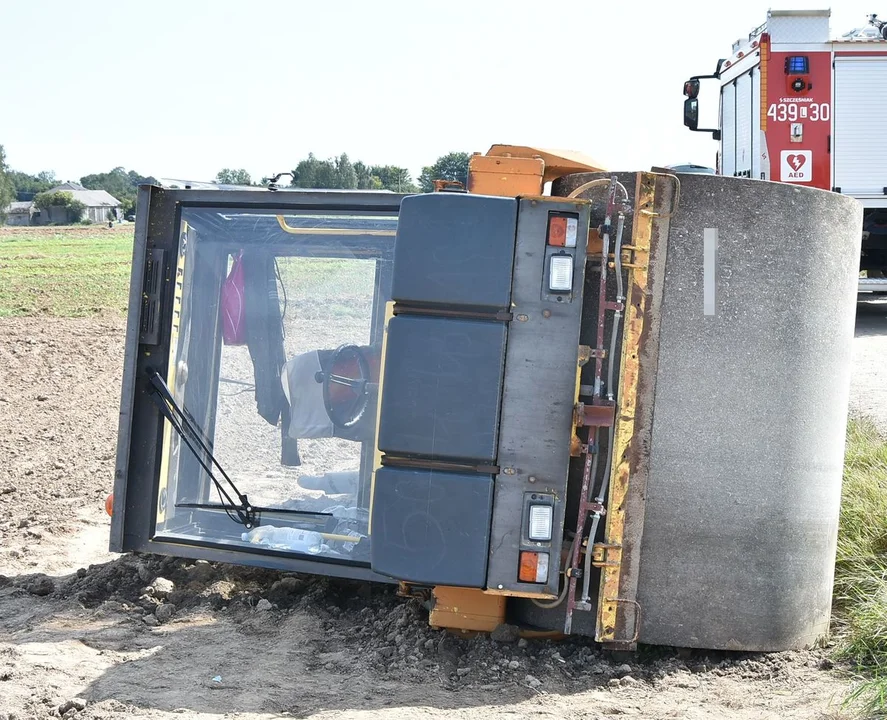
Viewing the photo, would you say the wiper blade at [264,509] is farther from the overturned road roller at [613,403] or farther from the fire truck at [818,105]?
the fire truck at [818,105]

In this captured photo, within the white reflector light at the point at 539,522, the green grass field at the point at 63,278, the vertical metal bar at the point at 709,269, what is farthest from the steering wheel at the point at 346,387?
the green grass field at the point at 63,278

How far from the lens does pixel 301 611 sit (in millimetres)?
4910

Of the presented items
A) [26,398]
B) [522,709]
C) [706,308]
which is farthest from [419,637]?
[26,398]

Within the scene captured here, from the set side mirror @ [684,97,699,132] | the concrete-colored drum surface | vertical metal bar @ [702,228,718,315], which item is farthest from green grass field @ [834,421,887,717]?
side mirror @ [684,97,699,132]

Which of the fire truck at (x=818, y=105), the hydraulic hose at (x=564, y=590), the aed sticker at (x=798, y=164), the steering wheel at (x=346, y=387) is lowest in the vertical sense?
the hydraulic hose at (x=564, y=590)

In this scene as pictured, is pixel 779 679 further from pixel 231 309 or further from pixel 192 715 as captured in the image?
pixel 231 309

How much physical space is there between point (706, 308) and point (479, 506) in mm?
1121

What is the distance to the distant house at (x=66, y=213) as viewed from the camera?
104 m

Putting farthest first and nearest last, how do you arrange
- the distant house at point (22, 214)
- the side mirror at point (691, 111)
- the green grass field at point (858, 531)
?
the distant house at point (22, 214) → the side mirror at point (691, 111) → the green grass field at point (858, 531)

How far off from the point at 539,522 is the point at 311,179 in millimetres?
5650

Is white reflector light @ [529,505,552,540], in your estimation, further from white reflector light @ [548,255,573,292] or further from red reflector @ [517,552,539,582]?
white reflector light @ [548,255,573,292]

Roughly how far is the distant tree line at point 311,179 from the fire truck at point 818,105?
12.8 feet

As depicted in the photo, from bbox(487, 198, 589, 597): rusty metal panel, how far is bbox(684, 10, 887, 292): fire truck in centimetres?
1025

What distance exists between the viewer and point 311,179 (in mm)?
9023
